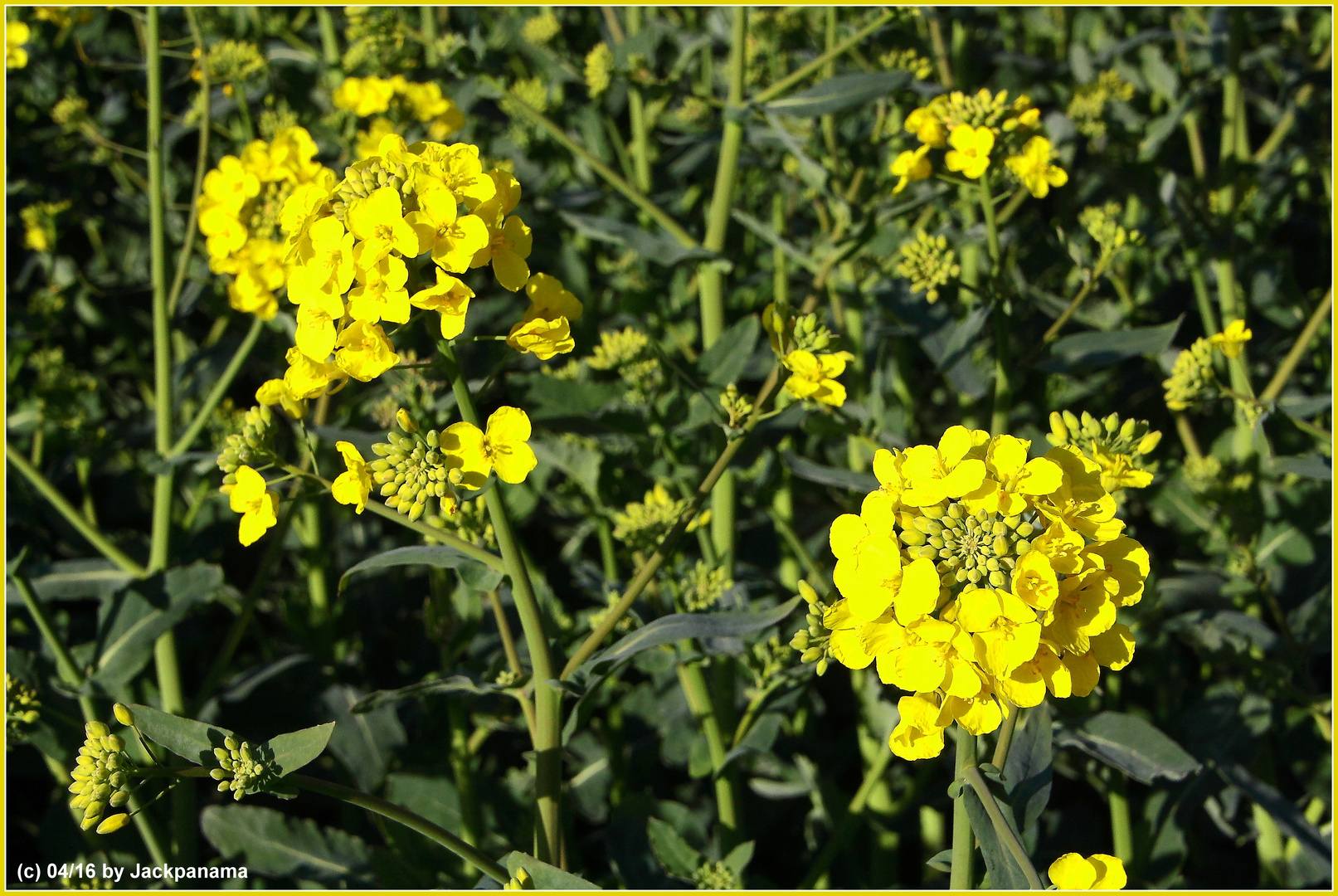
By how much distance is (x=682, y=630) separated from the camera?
1550 mm

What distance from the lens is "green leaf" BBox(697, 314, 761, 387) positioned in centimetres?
220

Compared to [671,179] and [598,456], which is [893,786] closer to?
[598,456]

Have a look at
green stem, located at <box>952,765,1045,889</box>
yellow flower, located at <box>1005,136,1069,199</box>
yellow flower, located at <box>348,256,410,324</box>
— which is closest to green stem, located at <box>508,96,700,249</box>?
yellow flower, located at <box>1005,136,1069,199</box>

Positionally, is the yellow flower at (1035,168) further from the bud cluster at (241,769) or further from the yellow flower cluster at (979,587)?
the bud cluster at (241,769)

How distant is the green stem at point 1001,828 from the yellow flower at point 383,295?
1.03 metres

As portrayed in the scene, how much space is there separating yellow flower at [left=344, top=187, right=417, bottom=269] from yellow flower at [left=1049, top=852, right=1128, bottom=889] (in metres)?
1.26

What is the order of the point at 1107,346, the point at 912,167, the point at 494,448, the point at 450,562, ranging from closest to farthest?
the point at 494,448 → the point at 450,562 → the point at 912,167 → the point at 1107,346

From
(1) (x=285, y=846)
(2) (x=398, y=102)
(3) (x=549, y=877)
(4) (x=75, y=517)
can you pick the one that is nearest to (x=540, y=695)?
(3) (x=549, y=877)

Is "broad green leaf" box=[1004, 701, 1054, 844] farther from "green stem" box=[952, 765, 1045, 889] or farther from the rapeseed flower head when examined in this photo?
the rapeseed flower head

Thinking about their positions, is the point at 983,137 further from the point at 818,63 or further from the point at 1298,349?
the point at 1298,349

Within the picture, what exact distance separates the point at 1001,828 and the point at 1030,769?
0.29 meters

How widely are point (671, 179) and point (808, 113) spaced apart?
1.25 meters

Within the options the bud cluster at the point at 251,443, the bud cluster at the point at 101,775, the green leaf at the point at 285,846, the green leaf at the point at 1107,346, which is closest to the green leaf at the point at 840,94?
the green leaf at the point at 1107,346

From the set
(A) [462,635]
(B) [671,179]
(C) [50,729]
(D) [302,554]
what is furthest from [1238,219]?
(C) [50,729]
